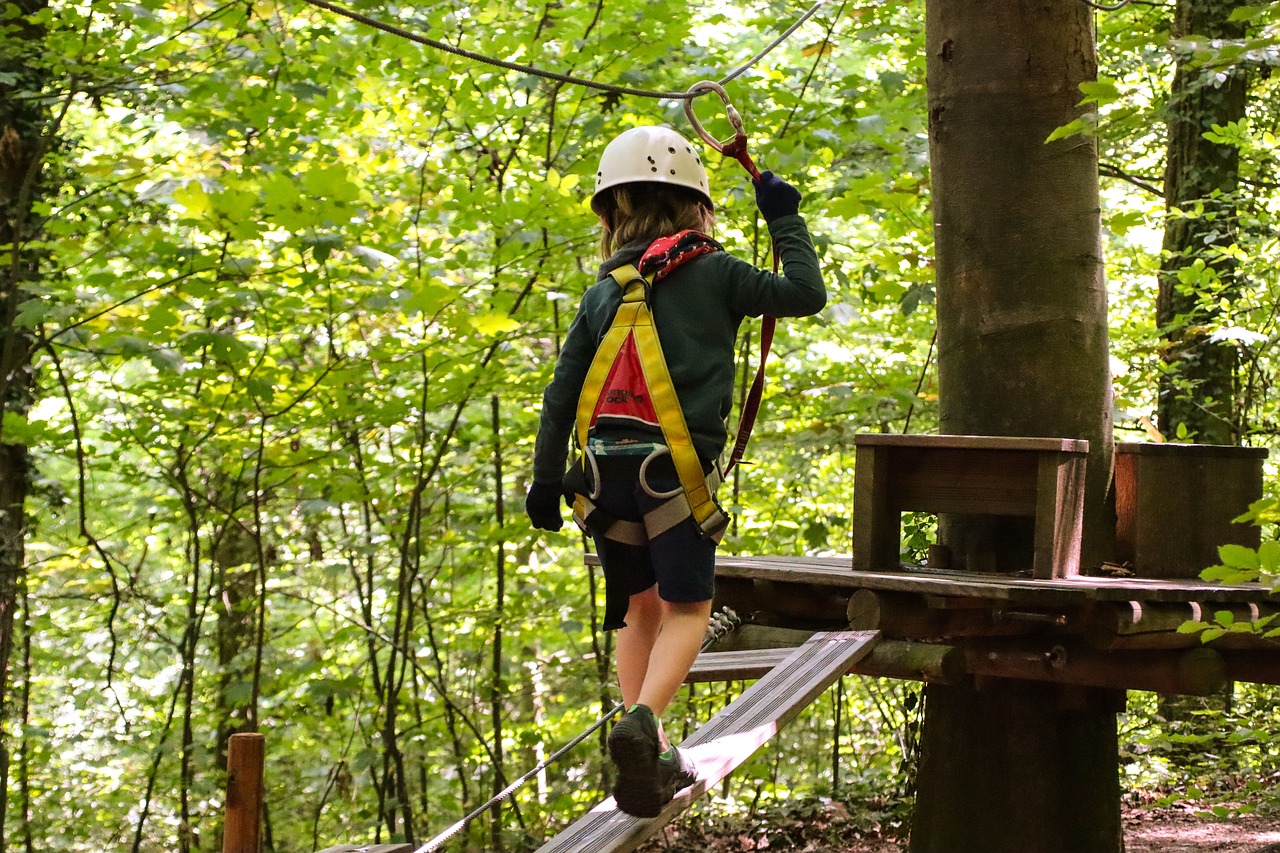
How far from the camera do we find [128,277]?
5363mm

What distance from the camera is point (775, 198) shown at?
8.80ft

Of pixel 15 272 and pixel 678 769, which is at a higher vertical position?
pixel 15 272

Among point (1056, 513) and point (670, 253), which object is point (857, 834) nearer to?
point (1056, 513)

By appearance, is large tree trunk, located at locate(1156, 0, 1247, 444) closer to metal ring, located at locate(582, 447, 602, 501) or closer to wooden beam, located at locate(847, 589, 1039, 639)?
wooden beam, located at locate(847, 589, 1039, 639)

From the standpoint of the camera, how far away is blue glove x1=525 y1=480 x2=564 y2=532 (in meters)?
2.70

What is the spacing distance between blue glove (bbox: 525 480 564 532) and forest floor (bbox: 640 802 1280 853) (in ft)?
10.5

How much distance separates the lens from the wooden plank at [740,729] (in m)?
2.37

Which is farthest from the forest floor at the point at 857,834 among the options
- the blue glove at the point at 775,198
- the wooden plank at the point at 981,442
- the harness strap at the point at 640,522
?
the blue glove at the point at 775,198

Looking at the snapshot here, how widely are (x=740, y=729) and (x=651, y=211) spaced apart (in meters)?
1.28

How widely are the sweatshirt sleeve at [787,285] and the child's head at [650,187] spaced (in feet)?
0.80

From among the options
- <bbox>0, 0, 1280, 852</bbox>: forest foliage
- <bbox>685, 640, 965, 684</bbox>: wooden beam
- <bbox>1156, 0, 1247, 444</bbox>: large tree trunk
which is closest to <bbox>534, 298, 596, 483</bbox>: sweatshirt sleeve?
<bbox>685, 640, 965, 684</bbox>: wooden beam

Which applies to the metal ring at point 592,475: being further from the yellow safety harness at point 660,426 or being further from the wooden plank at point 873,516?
the wooden plank at point 873,516

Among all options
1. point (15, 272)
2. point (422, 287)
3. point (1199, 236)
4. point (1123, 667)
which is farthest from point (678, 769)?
point (1199, 236)

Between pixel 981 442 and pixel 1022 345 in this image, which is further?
pixel 1022 345
